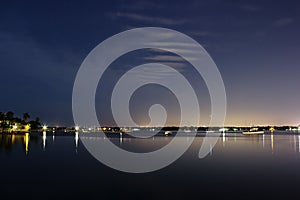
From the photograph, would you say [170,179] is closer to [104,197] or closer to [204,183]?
[204,183]

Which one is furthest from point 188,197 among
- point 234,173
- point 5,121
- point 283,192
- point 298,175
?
point 5,121

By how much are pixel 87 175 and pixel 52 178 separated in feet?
Result: 10.4

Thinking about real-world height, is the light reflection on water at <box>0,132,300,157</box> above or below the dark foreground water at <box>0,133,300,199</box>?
below

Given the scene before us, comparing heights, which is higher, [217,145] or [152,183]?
[152,183]

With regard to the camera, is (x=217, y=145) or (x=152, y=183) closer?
(x=152, y=183)

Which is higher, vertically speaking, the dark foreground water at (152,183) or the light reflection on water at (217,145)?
the dark foreground water at (152,183)

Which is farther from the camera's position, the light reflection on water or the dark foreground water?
the light reflection on water

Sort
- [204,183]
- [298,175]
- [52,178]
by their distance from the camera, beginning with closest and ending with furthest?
[204,183] → [52,178] → [298,175]

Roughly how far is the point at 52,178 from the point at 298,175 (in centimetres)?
2267

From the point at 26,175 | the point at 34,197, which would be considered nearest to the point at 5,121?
the point at 26,175

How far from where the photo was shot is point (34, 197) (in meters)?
19.5

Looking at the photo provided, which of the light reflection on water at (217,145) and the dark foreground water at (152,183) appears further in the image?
the light reflection on water at (217,145)

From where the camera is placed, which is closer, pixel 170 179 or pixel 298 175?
pixel 170 179

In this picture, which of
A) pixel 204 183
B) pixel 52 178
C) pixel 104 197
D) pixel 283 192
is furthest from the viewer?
pixel 52 178
